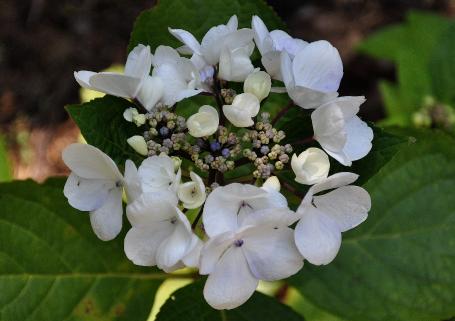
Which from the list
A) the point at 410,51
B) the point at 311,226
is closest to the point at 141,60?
the point at 311,226

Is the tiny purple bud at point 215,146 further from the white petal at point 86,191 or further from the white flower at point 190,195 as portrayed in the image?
the white petal at point 86,191

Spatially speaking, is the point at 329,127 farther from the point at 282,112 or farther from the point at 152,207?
the point at 152,207

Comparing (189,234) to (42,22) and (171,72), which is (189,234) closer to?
(171,72)

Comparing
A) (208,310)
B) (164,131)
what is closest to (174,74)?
(164,131)

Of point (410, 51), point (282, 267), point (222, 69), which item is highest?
point (222, 69)

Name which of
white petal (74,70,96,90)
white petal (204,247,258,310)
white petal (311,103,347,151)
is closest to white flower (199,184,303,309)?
white petal (204,247,258,310)
